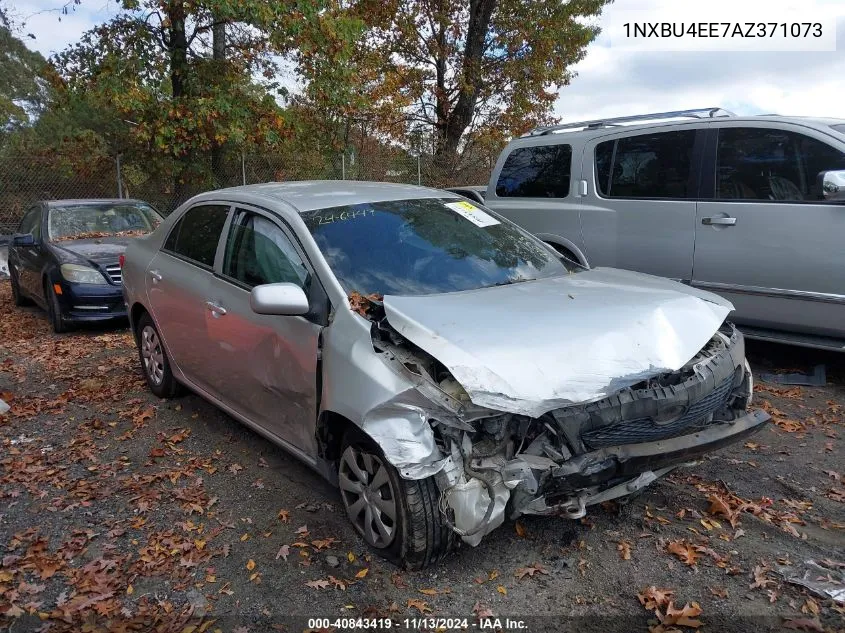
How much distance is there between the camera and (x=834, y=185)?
4.82 m

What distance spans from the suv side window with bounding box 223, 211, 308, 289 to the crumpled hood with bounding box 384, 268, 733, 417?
741mm

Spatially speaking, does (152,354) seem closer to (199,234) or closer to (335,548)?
(199,234)

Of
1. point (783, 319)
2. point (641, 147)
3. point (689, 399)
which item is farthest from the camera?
point (641, 147)

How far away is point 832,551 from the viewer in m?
3.17

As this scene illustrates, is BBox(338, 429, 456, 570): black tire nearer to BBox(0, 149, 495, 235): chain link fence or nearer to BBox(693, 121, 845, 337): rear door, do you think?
BBox(693, 121, 845, 337): rear door

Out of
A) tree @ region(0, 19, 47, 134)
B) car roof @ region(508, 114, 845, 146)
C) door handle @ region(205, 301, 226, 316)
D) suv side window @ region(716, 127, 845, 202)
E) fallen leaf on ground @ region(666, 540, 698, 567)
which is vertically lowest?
fallen leaf on ground @ region(666, 540, 698, 567)

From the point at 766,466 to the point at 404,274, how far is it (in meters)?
2.48

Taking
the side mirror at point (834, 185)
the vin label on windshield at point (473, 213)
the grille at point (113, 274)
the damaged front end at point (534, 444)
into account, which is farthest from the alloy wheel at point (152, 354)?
the side mirror at point (834, 185)

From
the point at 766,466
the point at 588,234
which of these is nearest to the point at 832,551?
the point at 766,466

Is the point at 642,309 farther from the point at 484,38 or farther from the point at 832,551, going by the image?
the point at 484,38

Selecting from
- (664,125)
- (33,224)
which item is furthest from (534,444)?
(33,224)

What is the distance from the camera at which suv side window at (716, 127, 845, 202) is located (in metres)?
5.07

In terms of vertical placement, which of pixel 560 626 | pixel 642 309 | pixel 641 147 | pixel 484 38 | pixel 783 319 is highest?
pixel 484 38

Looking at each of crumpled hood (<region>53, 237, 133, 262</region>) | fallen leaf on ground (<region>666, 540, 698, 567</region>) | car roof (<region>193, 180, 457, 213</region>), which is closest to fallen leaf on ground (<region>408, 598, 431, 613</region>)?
fallen leaf on ground (<region>666, 540, 698, 567</region>)
